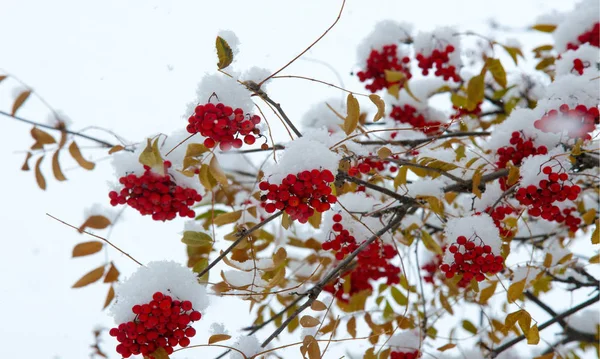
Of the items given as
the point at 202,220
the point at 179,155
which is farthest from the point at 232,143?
the point at 202,220

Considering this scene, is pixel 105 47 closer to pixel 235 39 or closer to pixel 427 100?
pixel 235 39

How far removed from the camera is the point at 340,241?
1.55 metres

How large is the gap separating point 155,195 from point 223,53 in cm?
46

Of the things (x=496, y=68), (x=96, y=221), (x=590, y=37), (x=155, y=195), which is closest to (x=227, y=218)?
(x=155, y=195)

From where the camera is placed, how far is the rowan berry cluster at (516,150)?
1.50 meters

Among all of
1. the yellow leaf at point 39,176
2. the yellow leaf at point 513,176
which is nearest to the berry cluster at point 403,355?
the yellow leaf at point 513,176

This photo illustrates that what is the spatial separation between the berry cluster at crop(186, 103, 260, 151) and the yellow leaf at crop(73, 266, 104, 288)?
802 mm

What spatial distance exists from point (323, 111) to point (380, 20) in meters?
0.53

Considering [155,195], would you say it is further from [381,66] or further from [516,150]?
[381,66]

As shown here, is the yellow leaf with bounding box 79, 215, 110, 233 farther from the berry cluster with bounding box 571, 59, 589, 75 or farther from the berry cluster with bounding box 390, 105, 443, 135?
the berry cluster with bounding box 571, 59, 589, 75

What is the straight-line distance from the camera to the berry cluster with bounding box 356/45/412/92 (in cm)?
234

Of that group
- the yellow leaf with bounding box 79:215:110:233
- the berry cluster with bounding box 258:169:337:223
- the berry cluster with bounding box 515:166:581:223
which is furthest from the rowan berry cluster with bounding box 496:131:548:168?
the yellow leaf with bounding box 79:215:110:233

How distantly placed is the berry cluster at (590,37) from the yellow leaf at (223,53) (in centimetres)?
173

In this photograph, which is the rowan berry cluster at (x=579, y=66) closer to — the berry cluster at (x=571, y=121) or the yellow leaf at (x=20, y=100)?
the berry cluster at (x=571, y=121)
